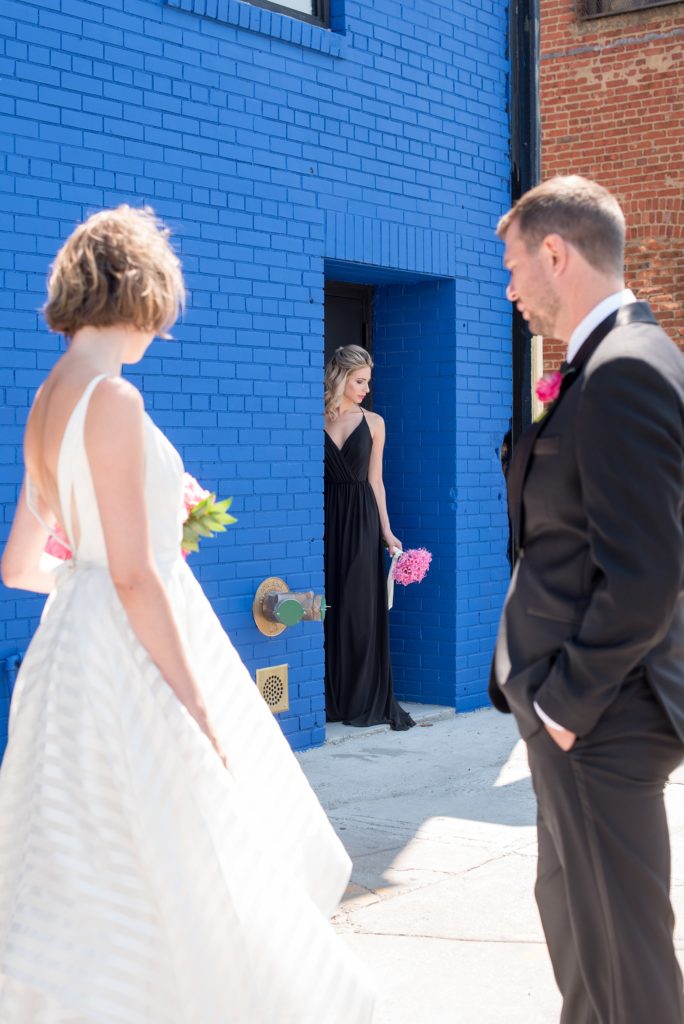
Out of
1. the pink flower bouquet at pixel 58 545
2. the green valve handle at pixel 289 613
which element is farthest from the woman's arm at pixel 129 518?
the green valve handle at pixel 289 613

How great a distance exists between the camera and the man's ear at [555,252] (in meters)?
2.79

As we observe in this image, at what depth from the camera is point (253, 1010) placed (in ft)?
9.67

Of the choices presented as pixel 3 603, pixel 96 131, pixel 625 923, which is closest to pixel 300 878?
pixel 625 923

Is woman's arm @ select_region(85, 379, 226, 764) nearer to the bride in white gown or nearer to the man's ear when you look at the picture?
the bride in white gown

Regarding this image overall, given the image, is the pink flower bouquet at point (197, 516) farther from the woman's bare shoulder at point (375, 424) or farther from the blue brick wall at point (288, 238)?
the woman's bare shoulder at point (375, 424)

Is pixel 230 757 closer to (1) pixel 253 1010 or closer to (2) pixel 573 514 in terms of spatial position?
(1) pixel 253 1010

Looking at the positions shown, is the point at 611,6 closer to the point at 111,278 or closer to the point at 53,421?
the point at 111,278

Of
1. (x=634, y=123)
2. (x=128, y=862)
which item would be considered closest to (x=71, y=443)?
(x=128, y=862)

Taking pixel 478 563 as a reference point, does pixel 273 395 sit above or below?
above

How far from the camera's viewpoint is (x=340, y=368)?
823 centimetres

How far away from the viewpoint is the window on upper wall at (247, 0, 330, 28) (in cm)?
760

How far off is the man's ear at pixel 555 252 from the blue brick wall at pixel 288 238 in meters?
3.61

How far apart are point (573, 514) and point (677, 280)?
1161 cm

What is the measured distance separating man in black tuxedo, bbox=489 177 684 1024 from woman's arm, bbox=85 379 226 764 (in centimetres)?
74
